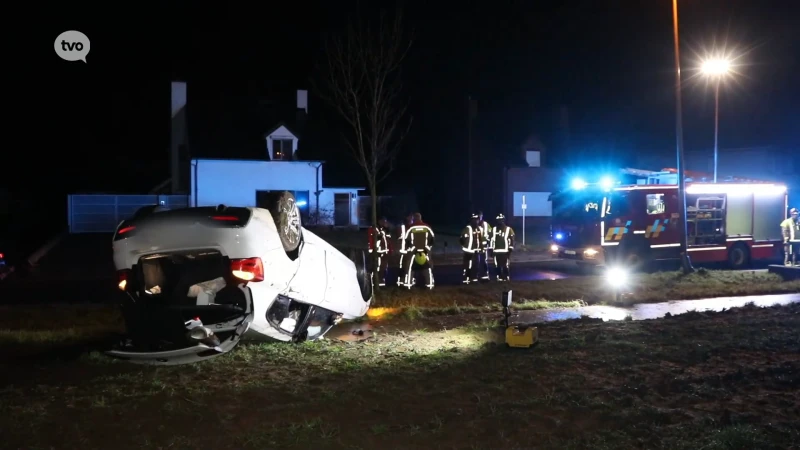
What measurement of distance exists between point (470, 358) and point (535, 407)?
202cm

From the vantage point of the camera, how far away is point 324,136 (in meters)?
35.8

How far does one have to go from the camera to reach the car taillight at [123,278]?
733cm

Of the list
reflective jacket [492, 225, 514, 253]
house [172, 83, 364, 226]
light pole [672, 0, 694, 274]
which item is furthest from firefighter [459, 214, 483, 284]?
house [172, 83, 364, 226]

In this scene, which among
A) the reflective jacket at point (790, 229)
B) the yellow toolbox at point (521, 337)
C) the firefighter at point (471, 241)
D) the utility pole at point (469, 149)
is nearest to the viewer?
the yellow toolbox at point (521, 337)

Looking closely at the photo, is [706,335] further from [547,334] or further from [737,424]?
[737,424]

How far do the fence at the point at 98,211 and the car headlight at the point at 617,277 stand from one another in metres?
18.8

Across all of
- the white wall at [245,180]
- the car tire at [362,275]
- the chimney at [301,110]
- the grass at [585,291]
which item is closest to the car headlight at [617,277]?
the grass at [585,291]

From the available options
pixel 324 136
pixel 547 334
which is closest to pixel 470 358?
pixel 547 334

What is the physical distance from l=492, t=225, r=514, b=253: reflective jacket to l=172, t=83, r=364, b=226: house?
56.5ft

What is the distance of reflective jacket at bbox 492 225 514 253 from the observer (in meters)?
16.3

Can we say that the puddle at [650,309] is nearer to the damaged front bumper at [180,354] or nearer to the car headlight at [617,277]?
the car headlight at [617,277]

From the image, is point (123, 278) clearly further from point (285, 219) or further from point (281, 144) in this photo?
point (281, 144)

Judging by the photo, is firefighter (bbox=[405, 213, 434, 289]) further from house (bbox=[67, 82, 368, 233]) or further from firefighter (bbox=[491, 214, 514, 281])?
house (bbox=[67, 82, 368, 233])

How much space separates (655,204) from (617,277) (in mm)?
5865
